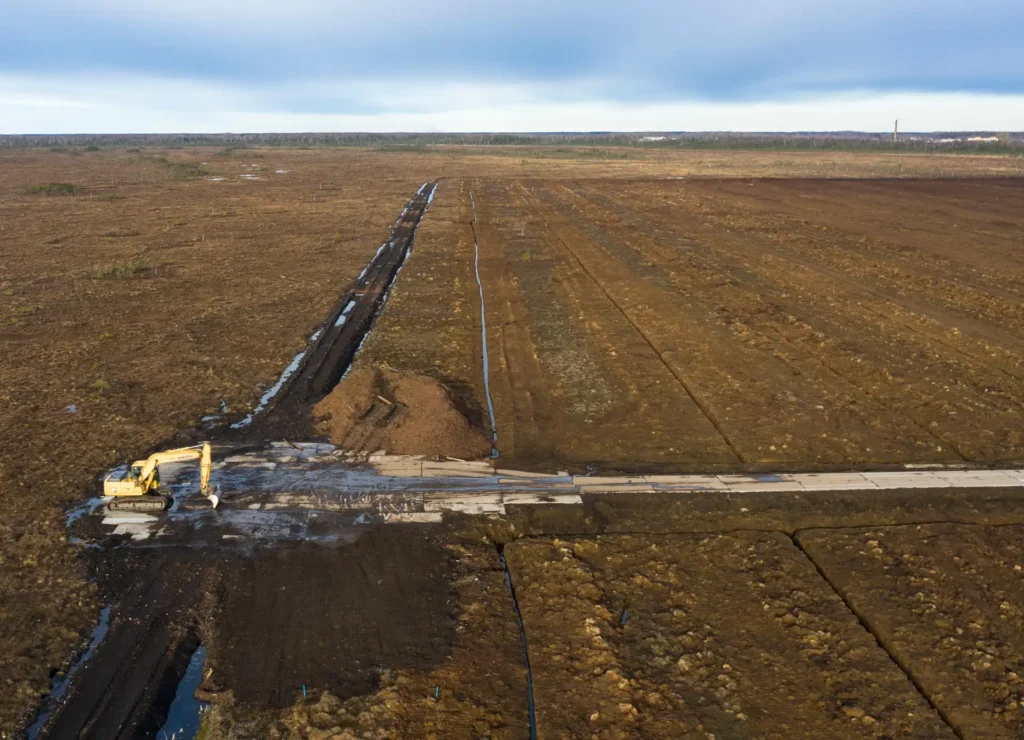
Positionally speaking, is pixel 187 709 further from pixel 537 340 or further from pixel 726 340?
pixel 726 340

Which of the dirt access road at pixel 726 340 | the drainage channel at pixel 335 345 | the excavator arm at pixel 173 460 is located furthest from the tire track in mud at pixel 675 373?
the excavator arm at pixel 173 460

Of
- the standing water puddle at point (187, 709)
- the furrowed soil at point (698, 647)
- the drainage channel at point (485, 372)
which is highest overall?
the drainage channel at point (485, 372)

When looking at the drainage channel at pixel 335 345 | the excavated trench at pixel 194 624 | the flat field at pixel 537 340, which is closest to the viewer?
the excavated trench at pixel 194 624

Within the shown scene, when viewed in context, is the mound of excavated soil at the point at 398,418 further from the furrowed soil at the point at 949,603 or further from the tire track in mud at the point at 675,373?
the furrowed soil at the point at 949,603

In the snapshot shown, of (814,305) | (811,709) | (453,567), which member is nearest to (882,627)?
(811,709)

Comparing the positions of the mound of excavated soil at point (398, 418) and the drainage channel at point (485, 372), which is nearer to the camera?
the mound of excavated soil at point (398, 418)

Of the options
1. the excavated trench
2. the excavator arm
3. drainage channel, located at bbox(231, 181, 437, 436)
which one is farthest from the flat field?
the excavator arm

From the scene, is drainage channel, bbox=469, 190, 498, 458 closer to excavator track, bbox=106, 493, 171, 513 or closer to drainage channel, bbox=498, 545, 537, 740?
drainage channel, bbox=498, 545, 537, 740

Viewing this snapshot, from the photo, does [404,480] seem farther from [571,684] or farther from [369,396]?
[571,684]
